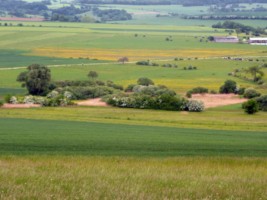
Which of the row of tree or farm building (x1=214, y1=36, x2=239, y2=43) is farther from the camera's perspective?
the row of tree

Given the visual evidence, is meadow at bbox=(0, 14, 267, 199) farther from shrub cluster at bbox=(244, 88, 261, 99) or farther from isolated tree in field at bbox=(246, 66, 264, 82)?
shrub cluster at bbox=(244, 88, 261, 99)

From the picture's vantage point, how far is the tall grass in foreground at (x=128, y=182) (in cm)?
1221

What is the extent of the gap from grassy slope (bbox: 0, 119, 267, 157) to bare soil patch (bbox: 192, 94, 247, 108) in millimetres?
20034

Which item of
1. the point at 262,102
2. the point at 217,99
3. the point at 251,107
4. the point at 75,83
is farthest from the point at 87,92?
the point at 251,107

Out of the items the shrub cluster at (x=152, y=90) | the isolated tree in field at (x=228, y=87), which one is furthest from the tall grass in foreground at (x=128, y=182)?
the isolated tree in field at (x=228, y=87)

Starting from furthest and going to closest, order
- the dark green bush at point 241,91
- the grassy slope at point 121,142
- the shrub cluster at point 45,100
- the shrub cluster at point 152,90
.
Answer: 1. the dark green bush at point 241,91
2. the shrub cluster at point 152,90
3. the shrub cluster at point 45,100
4. the grassy slope at point 121,142

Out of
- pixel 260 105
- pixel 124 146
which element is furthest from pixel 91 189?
pixel 260 105

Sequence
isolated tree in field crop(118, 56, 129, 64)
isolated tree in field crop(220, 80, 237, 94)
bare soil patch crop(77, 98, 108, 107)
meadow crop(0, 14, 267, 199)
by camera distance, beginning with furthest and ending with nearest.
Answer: isolated tree in field crop(118, 56, 129, 64) < isolated tree in field crop(220, 80, 237, 94) < bare soil patch crop(77, 98, 108, 107) < meadow crop(0, 14, 267, 199)

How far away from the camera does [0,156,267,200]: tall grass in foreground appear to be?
1221cm

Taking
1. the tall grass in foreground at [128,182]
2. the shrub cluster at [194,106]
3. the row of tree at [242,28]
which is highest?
the tall grass in foreground at [128,182]

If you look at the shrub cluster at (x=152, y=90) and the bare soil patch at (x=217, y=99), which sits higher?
the shrub cluster at (x=152, y=90)

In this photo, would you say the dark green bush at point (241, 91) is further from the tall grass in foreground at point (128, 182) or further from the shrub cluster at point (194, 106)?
the tall grass in foreground at point (128, 182)

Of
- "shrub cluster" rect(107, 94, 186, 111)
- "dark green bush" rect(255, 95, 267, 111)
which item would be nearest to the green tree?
"dark green bush" rect(255, 95, 267, 111)

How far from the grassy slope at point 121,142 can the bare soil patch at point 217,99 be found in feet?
65.7
